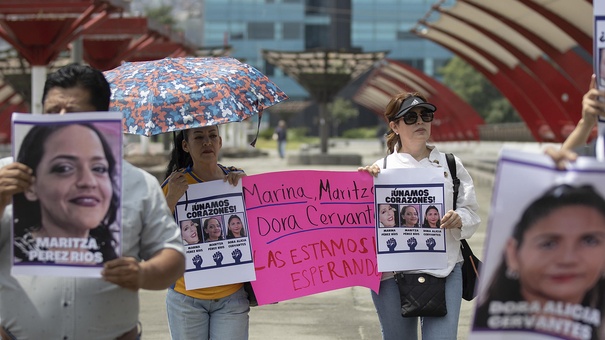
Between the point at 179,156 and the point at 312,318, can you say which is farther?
the point at 312,318

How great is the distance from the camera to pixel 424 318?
554cm

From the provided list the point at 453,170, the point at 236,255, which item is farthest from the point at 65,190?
the point at 453,170

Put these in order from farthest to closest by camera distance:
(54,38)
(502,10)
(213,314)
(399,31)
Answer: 1. (399,31)
2. (502,10)
3. (54,38)
4. (213,314)

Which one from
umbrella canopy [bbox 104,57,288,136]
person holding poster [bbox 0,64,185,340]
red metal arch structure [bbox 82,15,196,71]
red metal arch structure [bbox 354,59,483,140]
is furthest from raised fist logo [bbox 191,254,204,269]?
red metal arch structure [bbox 354,59,483,140]

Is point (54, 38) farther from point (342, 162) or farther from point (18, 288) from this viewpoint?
point (18, 288)


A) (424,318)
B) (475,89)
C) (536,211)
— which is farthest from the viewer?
(475,89)

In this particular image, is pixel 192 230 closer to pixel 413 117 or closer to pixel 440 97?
pixel 413 117

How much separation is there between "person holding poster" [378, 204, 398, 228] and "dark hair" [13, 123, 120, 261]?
2.34 meters

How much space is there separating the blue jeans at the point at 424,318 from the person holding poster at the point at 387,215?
0.97 feet

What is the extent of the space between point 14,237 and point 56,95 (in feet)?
1.56

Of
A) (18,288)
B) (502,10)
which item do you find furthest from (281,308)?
(502,10)

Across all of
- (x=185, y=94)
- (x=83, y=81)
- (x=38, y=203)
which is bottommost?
(x=38, y=203)

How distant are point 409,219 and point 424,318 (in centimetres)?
49

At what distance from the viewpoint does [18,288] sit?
377 centimetres
